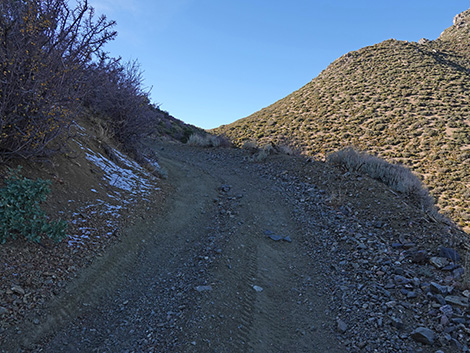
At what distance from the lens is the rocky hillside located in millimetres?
17906

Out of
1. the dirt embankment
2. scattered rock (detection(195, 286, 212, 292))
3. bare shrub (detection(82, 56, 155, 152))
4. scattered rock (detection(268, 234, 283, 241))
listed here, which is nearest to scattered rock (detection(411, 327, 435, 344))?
the dirt embankment

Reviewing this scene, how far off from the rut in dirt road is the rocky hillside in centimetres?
1033

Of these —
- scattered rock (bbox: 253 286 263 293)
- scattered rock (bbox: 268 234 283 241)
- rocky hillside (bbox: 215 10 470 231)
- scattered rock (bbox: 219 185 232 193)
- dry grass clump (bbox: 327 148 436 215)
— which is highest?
rocky hillside (bbox: 215 10 470 231)

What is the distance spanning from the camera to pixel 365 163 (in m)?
10.4

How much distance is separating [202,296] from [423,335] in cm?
268

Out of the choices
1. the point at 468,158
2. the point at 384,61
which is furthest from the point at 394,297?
the point at 384,61

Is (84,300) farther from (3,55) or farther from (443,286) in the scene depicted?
(443,286)

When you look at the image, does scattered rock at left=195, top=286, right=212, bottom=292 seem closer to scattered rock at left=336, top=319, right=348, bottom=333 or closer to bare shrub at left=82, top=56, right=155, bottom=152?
scattered rock at left=336, top=319, right=348, bottom=333

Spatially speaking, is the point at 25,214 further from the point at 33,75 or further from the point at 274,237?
the point at 274,237

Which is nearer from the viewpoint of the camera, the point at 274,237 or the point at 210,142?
the point at 274,237

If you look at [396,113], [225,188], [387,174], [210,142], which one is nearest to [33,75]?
[225,188]

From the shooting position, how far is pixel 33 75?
5.01 meters

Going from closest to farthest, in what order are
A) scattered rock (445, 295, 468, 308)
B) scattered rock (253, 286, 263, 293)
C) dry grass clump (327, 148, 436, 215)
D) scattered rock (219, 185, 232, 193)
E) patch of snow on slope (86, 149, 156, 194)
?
scattered rock (445, 295, 468, 308) → scattered rock (253, 286, 263, 293) → patch of snow on slope (86, 149, 156, 194) → dry grass clump (327, 148, 436, 215) → scattered rock (219, 185, 232, 193)

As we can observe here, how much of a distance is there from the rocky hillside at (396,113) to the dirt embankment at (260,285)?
A: 26.9ft
